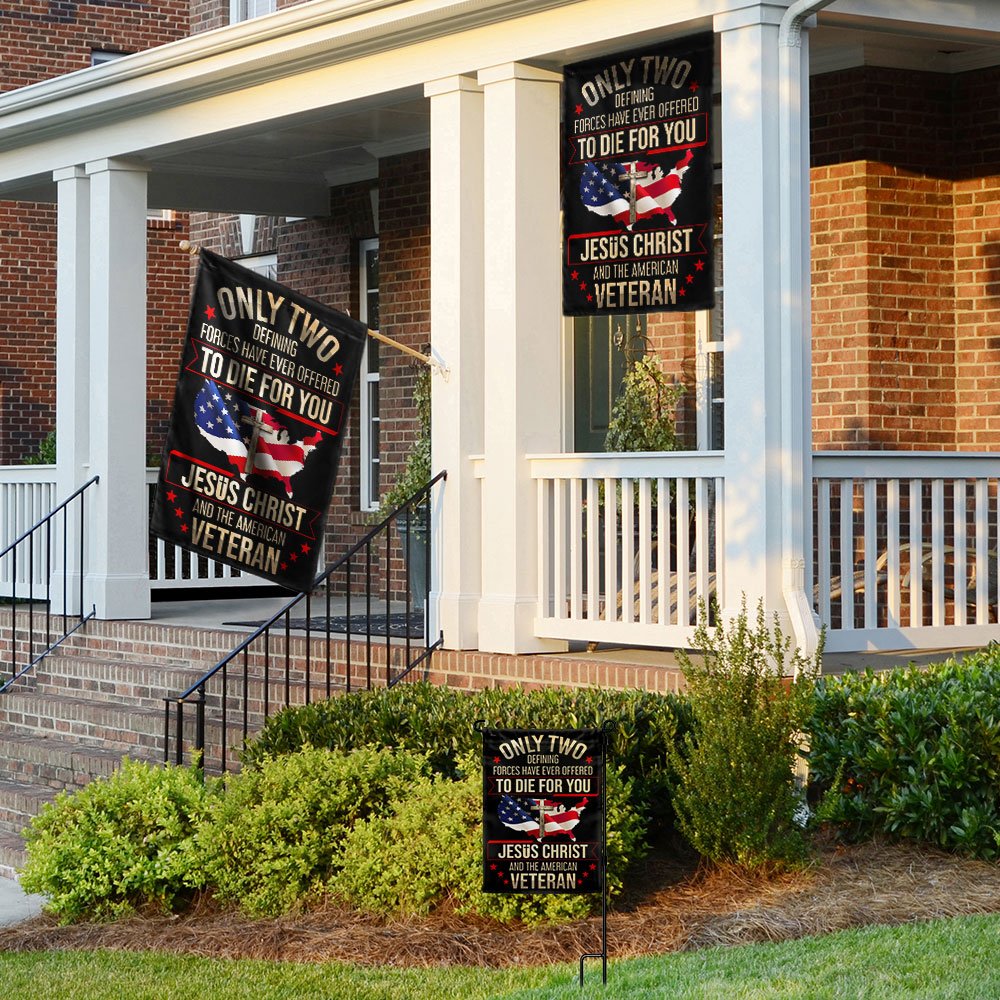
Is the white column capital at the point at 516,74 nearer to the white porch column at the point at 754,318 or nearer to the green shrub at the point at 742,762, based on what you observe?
the white porch column at the point at 754,318

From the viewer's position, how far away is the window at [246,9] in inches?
615

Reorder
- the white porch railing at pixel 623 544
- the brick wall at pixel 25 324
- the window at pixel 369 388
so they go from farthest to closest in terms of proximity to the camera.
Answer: the brick wall at pixel 25 324 < the window at pixel 369 388 < the white porch railing at pixel 623 544

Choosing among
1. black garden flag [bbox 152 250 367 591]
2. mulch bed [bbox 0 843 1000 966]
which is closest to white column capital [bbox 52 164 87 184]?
black garden flag [bbox 152 250 367 591]

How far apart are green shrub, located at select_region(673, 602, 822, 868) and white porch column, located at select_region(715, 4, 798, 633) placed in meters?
0.91

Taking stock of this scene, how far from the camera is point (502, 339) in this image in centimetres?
942

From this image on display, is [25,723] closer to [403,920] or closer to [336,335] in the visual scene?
[336,335]

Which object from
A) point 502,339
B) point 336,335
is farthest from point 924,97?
point 336,335

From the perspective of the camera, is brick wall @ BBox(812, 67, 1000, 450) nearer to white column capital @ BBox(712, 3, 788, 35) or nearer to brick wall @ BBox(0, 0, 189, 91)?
white column capital @ BBox(712, 3, 788, 35)

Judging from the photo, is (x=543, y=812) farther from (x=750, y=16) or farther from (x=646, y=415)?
(x=646, y=415)

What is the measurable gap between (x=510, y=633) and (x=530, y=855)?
3.15 metres

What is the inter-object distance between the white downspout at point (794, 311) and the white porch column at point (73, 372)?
238 inches

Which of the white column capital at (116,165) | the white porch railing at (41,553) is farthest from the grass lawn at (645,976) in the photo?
the white column capital at (116,165)

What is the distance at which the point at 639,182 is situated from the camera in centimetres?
880

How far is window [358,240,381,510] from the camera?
14688 mm
